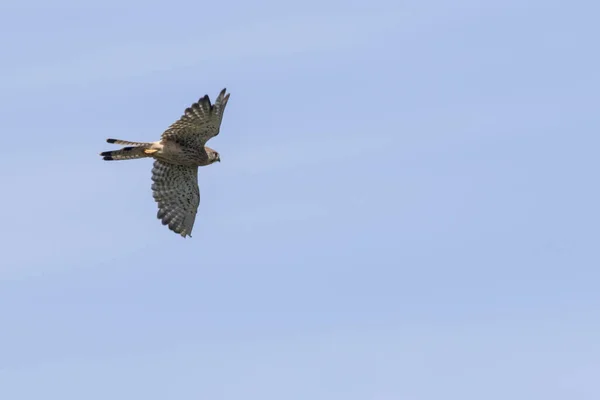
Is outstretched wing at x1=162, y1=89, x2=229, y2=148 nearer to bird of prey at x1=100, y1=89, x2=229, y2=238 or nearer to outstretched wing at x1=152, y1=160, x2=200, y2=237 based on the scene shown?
bird of prey at x1=100, y1=89, x2=229, y2=238

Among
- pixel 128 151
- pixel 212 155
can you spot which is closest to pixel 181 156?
pixel 212 155

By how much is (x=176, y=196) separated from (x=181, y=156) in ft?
5.30

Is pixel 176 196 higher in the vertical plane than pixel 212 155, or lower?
lower

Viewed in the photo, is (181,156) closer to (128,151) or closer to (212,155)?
(212,155)

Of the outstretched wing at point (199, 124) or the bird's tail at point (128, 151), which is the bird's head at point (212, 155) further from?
the bird's tail at point (128, 151)

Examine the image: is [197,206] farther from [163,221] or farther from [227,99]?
[227,99]

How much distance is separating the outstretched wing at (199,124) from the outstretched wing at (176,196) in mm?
1508

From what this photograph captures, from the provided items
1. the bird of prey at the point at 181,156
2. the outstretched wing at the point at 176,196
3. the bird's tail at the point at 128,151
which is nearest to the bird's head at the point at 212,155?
the bird of prey at the point at 181,156

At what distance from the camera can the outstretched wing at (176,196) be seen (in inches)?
1996

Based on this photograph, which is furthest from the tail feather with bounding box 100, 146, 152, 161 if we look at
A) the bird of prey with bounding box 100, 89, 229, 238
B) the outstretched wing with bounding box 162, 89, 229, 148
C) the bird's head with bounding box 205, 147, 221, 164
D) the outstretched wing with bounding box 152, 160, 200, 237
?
the bird's head with bounding box 205, 147, 221, 164

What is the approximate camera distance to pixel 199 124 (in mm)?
48375

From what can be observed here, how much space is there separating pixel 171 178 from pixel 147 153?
144 cm

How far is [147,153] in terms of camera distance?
49.5m

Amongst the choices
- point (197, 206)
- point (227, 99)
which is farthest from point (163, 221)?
point (227, 99)
